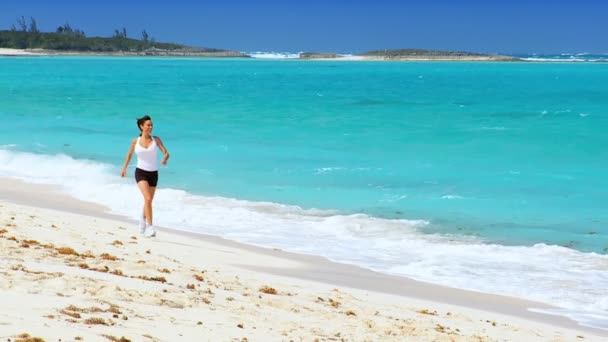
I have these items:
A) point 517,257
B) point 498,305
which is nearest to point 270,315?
point 498,305

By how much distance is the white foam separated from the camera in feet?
35.2

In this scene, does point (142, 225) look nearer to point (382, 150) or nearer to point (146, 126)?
point (146, 126)

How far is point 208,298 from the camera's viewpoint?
26.4 feet

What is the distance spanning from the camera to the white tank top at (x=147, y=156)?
A: 11.4 meters

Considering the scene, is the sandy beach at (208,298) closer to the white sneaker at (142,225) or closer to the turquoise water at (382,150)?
the white sneaker at (142,225)

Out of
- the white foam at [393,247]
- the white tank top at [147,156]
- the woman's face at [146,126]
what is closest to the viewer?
the white foam at [393,247]

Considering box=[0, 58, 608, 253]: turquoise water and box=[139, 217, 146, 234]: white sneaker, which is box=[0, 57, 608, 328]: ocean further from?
box=[139, 217, 146, 234]: white sneaker

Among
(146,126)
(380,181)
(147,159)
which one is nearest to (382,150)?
(380,181)

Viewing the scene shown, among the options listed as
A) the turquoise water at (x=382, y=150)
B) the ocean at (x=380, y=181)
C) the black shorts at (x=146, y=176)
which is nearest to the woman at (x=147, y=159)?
the black shorts at (x=146, y=176)

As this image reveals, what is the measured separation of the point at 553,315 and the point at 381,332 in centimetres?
285

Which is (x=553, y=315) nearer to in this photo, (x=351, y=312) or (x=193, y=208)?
(x=351, y=312)

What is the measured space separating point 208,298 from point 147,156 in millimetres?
3942

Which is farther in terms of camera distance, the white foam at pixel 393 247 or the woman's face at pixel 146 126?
the woman's face at pixel 146 126

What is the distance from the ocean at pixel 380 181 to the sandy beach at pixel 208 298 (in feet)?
2.98
